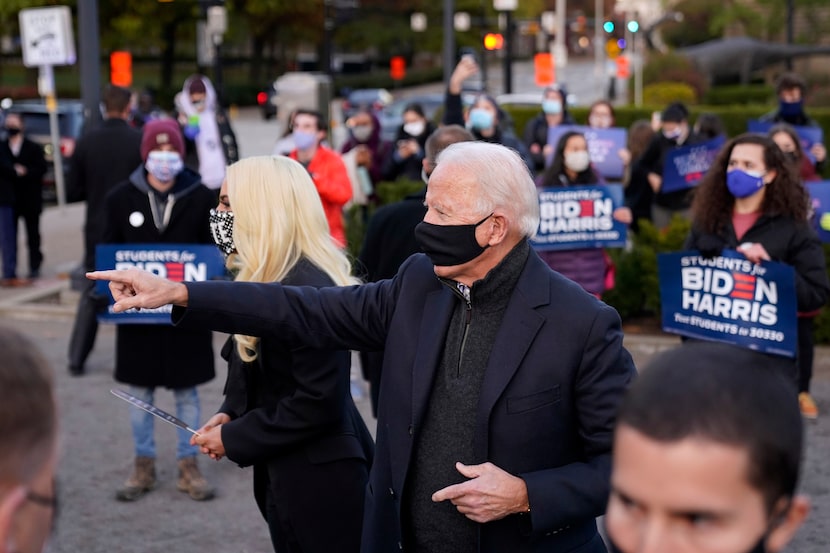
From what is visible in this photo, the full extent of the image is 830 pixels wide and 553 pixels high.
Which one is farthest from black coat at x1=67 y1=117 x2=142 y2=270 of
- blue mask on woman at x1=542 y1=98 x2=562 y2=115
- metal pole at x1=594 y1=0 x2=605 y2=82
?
metal pole at x1=594 y1=0 x2=605 y2=82

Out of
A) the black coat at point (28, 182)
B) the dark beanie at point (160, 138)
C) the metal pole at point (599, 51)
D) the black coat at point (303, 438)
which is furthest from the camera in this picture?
the metal pole at point (599, 51)

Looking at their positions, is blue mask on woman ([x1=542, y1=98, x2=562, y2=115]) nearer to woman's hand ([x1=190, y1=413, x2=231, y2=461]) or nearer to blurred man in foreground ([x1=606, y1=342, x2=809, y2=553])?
woman's hand ([x1=190, y1=413, x2=231, y2=461])

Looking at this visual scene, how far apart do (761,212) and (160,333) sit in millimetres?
3294

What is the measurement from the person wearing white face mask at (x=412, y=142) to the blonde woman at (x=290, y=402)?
7664 millimetres

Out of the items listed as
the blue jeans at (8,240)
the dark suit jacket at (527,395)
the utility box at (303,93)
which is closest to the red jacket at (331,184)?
the blue jeans at (8,240)

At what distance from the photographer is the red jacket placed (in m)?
8.91

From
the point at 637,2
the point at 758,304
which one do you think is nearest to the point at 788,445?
the point at 758,304

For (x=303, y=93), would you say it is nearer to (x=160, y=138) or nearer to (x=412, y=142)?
(x=412, y=142)

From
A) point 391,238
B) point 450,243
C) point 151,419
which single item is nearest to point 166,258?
point 151,419

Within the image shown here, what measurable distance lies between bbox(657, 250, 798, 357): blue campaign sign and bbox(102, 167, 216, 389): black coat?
2.63 meters

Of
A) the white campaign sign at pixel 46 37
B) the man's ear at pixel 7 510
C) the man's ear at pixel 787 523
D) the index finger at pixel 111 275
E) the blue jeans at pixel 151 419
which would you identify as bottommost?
the blue jeans at pixel 151 419

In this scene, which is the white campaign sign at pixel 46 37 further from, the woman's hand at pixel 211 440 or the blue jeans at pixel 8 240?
the woman's hand at pixel 211 440

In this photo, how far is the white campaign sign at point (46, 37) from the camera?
1535 centimetres

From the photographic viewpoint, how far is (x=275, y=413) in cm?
406
